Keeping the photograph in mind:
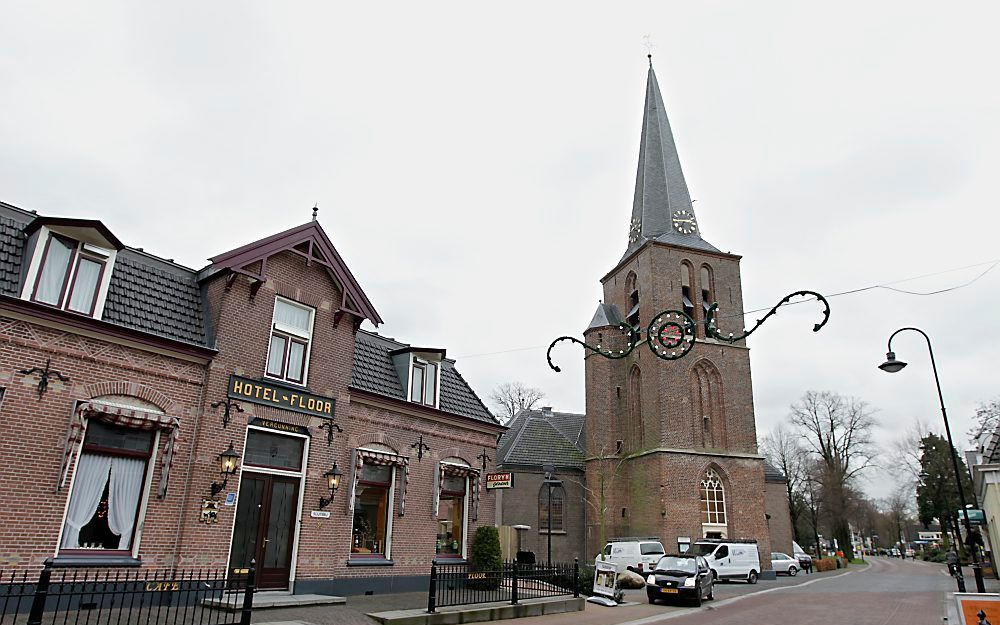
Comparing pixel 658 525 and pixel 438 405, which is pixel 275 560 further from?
pixel 658 525

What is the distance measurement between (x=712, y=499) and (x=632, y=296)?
43.4 ft

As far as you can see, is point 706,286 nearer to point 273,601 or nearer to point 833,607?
point 833,607

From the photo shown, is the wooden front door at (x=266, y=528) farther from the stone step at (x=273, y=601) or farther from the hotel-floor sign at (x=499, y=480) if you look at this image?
the hotel-floor sign at (x=499, y=480)

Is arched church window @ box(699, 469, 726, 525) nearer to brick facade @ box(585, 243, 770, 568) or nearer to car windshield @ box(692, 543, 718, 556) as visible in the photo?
brick facade @ box(585, 243, 770, 568)

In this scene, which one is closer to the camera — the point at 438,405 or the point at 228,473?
the point at 228,473

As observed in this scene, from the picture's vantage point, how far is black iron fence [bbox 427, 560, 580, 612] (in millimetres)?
13799

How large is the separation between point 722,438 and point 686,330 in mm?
23913

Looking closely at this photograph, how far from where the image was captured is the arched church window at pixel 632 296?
1529 inches

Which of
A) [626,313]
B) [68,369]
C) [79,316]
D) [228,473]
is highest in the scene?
[626,313]

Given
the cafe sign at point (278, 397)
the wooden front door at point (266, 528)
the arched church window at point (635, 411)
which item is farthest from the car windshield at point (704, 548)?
the wooden front door at point (266, 528)

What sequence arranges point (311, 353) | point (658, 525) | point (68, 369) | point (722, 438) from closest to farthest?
point (68, 369) < point (311, 353) < point (658, 525) < point (722, 438)

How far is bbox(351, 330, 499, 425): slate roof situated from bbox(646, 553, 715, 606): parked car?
6913 mm

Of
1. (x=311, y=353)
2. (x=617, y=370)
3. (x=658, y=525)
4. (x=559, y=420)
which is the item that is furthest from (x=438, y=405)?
(x=559, y=420)

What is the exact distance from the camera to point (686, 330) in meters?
13.3
